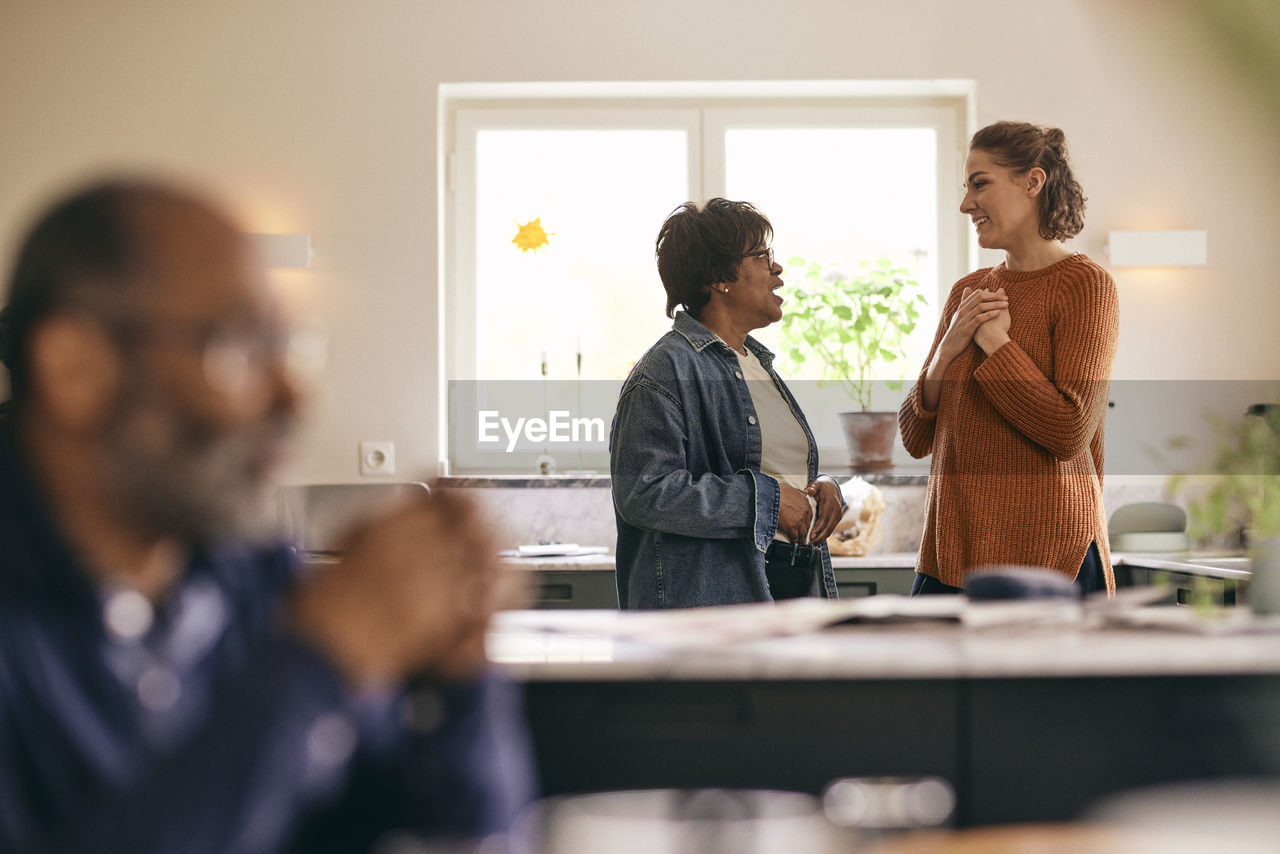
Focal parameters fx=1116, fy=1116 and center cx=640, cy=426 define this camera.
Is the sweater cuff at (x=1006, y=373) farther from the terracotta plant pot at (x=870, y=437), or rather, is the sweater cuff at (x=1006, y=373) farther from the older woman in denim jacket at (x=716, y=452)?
the terracotta plant pot at (x=870, y=437)

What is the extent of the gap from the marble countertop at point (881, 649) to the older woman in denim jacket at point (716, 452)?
0.59 metres

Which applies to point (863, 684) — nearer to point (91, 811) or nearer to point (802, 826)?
point (802, 826)

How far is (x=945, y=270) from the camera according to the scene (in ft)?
12.5

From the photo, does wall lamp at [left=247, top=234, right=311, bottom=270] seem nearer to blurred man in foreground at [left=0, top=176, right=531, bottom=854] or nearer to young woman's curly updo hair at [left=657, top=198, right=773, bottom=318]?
young woman's curly updo hair at [left=657, top=198, right=773, bottom=318]

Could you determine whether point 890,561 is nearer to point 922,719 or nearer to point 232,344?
point 922,719

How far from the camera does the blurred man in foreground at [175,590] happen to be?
1.89 feet

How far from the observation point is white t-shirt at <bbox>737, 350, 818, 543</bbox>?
6.33ft

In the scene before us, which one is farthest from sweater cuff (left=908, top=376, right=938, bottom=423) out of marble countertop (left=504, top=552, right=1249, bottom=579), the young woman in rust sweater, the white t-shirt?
marble countertop (left=504, top=552, right=1249, bottom=579)

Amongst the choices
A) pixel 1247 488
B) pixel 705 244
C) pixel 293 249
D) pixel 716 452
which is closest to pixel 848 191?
pixel 293 249

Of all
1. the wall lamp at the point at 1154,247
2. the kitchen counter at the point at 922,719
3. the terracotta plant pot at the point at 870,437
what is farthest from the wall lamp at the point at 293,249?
the kitchen counter at the point at 922,719

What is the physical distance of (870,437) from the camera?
358cm

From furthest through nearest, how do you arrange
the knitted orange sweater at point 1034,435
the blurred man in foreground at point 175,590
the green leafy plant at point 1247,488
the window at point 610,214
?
the window at point 610,214 → the knitted orange sweater at point 1034,435 → the green leafy plant at point 1247,488 → the blurred man in foreground at point 175,590

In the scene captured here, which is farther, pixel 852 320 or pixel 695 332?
pixel 852 320

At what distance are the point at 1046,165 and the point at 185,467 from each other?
175 cm
